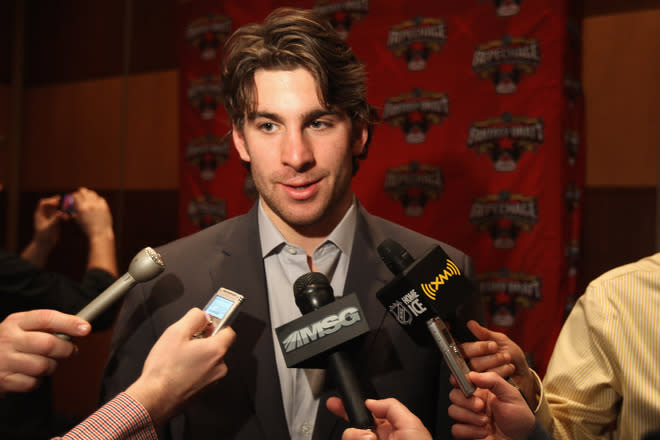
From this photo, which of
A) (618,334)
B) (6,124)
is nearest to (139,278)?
(618,334)

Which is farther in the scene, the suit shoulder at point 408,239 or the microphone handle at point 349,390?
the suit shoulder at point 408,239

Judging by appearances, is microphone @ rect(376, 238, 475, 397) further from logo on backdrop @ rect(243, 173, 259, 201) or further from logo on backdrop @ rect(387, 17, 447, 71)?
logo on backdrop @ rect(243, 173, 259, 201)

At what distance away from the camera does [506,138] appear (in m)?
1.73

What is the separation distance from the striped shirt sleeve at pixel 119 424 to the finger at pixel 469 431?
0.47 metres

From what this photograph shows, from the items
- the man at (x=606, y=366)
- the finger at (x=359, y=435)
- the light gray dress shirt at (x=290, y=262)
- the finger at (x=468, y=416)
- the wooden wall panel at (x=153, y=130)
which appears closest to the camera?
the finger at (x=359, y=435)

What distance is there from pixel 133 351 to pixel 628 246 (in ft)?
4.40

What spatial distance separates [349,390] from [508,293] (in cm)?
113

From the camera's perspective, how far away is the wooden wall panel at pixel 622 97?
1.51 metres

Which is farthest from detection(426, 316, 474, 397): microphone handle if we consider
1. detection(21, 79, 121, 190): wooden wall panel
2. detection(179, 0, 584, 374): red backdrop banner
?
detection(21, 79, 121, 190): wooden wall panel

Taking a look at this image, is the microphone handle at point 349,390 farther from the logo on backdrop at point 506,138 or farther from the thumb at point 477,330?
the logo on backdrop at point 506,138

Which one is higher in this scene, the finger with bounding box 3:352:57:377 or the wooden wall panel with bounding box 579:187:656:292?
the wooden wall panel with bounding box 579:187:656:292

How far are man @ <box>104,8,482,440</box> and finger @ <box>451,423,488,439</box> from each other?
187mm

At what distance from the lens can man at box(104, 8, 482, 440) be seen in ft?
3.26

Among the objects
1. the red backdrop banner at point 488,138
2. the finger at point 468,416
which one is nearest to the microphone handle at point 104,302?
the finger at point 468,416
